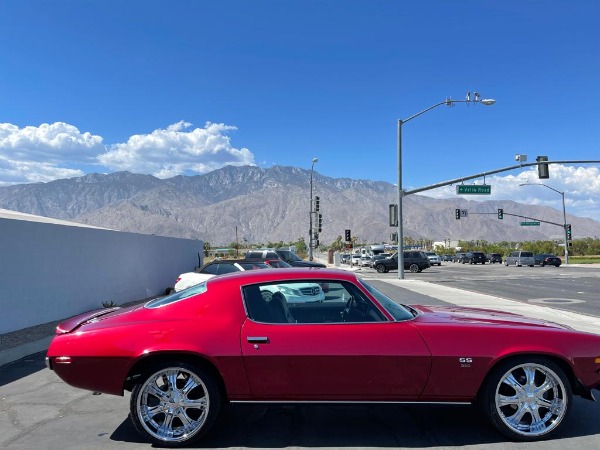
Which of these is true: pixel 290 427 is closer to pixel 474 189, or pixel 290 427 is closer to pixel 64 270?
pixel 64 270

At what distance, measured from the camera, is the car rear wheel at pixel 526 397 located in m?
4.46

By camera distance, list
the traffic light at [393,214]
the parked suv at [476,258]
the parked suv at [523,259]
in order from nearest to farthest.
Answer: the traffic light at [393,214] → the parked suv at [523,259] → the parked suv at [476,258]

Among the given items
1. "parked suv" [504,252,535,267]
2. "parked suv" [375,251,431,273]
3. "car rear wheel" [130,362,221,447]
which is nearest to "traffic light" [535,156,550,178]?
"parked suv" [375,251,431,273]

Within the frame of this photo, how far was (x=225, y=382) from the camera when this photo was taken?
4.41 metres

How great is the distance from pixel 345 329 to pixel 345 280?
0.46 meters

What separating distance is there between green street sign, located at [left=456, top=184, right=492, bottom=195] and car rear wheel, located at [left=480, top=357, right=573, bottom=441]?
1190 inches

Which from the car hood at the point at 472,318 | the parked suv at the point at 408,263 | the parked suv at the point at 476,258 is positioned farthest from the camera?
the parked suv at the point at 476,258

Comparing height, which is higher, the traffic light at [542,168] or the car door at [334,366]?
the traffic light at [542,168]

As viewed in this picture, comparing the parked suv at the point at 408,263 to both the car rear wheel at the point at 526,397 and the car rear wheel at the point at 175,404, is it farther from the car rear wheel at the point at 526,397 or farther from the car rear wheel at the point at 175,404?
the car rear wheel at the point at 175,404

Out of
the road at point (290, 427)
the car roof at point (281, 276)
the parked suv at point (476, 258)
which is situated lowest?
the road at point (290, 427)

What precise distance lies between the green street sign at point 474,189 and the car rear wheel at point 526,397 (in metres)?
30.2

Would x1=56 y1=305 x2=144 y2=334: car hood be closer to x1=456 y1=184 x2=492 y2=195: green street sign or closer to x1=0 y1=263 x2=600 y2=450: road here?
x1=0 y1=263 x2=600 y2=450: road

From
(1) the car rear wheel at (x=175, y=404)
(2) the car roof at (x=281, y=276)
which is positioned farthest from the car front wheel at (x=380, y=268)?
(1) the car rear wheel at (x=175, y=404)

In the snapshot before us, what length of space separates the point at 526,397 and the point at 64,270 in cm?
1042
